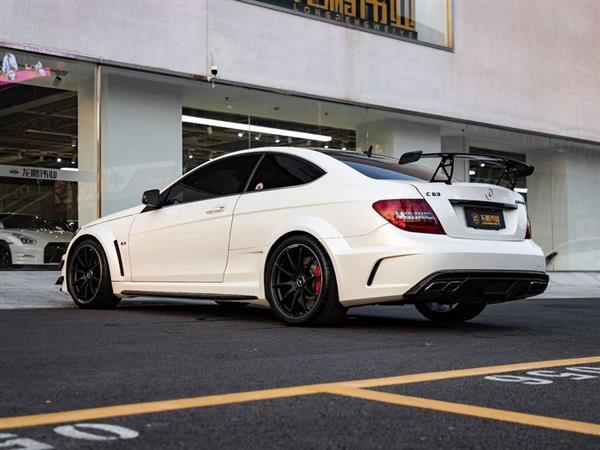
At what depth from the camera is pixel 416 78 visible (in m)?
18.1

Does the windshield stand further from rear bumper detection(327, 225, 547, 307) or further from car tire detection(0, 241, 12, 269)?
rear bumper detection(327, 225, 547, 307)

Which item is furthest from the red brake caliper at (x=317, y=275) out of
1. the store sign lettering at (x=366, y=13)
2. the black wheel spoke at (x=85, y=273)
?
the store sign lettering at (x=366, y=13)

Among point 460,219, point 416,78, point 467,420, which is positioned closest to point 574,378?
point 467,420

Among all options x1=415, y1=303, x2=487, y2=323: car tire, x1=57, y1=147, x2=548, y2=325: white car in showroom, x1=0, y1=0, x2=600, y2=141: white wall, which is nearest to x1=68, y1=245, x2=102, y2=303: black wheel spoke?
x1=57, y1=147, x2=548, y2=325: white car in showroom

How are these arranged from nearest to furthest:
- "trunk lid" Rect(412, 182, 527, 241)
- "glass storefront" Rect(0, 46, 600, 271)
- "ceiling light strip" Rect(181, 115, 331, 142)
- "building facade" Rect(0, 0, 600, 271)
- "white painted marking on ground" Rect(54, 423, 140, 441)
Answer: "white painted marking on ground" Rect(54, 423, 140, 441), "trunk lid" Rect(412, 182, 527, 241), "glass storefront" Rect(0, 46, 600, 271), "building facade" Rect(0, 0, 600, 271), "ceiling light strip" Rect(181, 115, 331, 142)

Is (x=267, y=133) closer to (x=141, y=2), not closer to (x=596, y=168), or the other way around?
(x=141, y=2)

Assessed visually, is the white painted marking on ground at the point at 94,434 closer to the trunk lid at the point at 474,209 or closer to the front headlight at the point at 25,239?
the trunk lid at the point at 474,209

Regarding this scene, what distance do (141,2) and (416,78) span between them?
6.52 m

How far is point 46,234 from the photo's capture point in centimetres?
1335

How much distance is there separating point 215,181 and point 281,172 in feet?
2.76

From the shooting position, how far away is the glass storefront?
13.0 meters

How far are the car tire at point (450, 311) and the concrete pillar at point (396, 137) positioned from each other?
10123 millimetres

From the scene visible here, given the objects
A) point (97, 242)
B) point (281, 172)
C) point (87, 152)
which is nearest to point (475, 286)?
point (281, 172)

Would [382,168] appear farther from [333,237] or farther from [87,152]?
[87,152]
